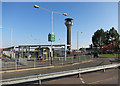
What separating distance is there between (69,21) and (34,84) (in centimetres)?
8343

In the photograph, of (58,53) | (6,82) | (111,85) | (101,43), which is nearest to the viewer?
(6,82)

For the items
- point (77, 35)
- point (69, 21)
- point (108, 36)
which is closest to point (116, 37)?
point (108, 36)

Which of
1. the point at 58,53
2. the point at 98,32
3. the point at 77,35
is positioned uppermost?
the point at 98,32

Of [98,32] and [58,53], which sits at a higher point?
[98,32]

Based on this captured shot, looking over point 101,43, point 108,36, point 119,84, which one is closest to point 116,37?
point 108,36

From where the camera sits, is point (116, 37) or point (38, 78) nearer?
point (38, 78)

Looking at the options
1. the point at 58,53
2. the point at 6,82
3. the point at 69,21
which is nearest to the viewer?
the point at 6,82

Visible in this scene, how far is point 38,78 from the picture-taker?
6.94m

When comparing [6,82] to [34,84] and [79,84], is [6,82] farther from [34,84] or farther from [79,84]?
[79,84]

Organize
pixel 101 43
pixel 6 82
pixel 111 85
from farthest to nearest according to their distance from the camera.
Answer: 1. pixel 101 43
2. pixel 111 85
3. pixel 6 82

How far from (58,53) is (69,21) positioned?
4911 centimetres

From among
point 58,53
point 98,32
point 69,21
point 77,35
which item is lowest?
point 58,53

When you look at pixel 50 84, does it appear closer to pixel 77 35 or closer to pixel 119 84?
pixel 119 84

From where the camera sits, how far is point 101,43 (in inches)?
2985
